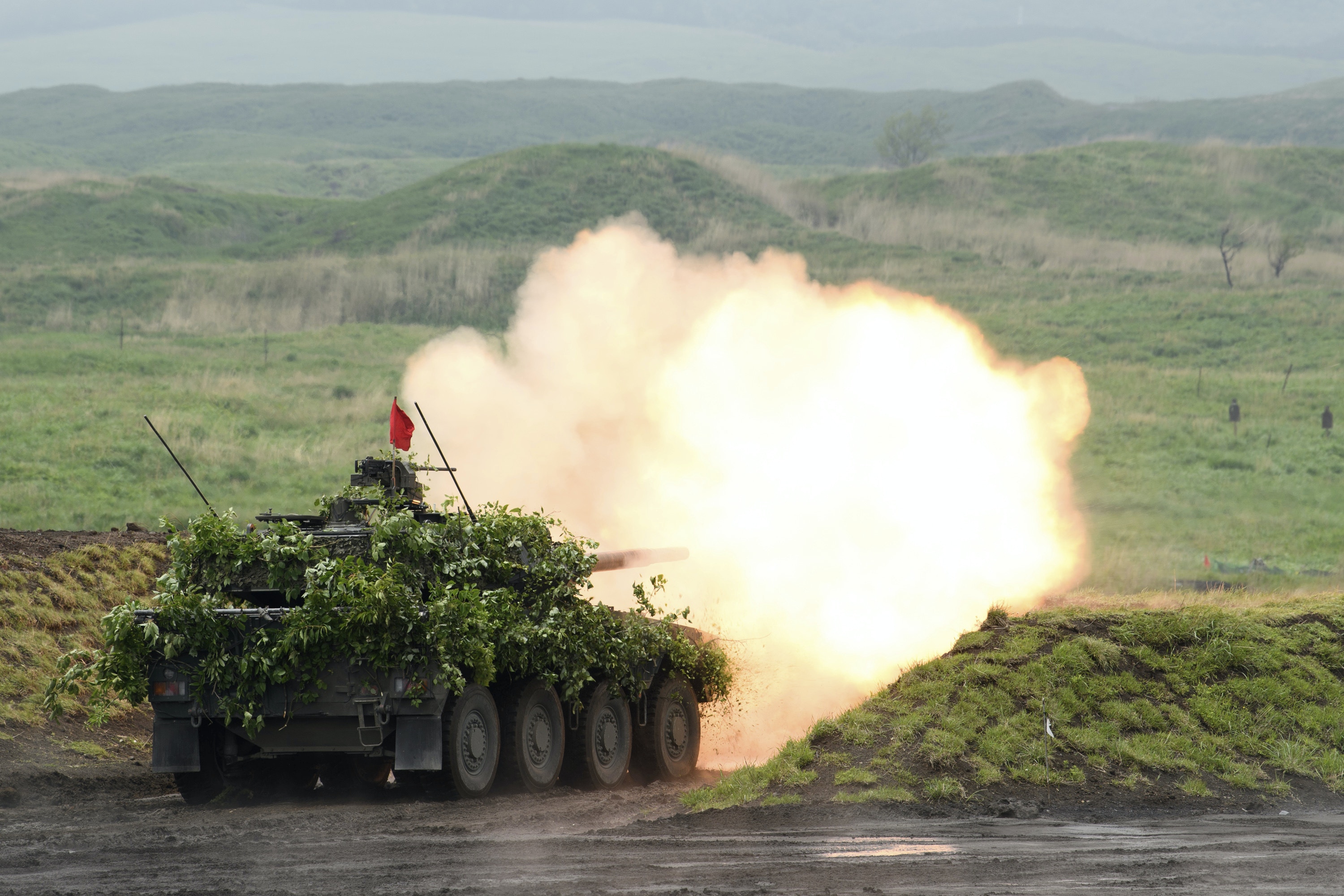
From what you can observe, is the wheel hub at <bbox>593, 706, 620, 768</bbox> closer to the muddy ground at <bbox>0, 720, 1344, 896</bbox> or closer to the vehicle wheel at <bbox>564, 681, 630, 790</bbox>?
the vehicle wheel at <bbox>564, 681, 630, 790</bbox>

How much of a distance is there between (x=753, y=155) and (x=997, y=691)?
137m

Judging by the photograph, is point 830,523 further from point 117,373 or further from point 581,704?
point 117,373

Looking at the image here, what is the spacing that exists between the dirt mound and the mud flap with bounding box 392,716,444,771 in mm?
8078

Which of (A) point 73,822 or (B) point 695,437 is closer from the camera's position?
(A) point 73,822

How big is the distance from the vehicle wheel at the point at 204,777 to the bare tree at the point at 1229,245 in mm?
56023

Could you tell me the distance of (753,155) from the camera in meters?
148

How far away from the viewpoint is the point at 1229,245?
2886 inches

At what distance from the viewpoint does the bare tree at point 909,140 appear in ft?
433

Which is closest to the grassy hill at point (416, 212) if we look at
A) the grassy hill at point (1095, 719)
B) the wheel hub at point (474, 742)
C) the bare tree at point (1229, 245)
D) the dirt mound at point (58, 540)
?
the bare tree at point (1229, 245)

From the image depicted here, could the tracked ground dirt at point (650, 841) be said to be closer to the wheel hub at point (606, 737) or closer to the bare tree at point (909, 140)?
the wheel hub at point (606, 737)

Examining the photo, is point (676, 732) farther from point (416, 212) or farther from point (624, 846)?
point (416, 212)

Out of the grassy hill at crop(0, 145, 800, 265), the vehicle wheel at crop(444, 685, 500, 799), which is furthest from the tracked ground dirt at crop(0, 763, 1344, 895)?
the grassy hill at crop(0, 145, 800, 265)

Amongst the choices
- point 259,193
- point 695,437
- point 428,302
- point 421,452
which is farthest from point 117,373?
point 259,193

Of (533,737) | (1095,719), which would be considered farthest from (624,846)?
(1095,719)
